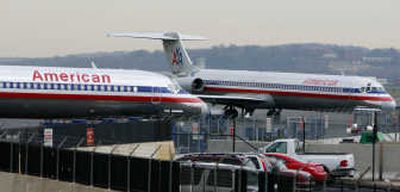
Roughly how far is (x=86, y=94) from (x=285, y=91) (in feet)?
88.7

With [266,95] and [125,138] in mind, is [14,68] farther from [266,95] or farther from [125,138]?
[266,95]

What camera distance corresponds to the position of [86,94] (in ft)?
156

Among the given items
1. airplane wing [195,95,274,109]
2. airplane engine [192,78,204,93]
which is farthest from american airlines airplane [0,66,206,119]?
airplane engine [192,78,204,93]

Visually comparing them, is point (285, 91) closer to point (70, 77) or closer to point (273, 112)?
point (273, 112)

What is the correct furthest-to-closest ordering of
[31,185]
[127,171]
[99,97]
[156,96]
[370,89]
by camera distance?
[370,89] < [156,96] < [99,97] < [31,185] < [127,171]

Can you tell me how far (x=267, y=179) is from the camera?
2288cm

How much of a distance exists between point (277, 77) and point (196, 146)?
25.7m

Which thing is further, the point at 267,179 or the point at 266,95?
the point at 266,95

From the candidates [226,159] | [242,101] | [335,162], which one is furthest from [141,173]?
[242,101]

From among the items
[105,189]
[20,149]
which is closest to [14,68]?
[20,149]

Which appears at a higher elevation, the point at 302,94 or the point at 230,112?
the point at 302,94

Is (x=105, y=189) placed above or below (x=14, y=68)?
below

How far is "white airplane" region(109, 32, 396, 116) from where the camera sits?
228 feet

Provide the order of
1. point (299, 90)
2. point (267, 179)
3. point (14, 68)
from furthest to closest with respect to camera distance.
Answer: point (299, 90) → point (14, 68) → point (267, 179)
